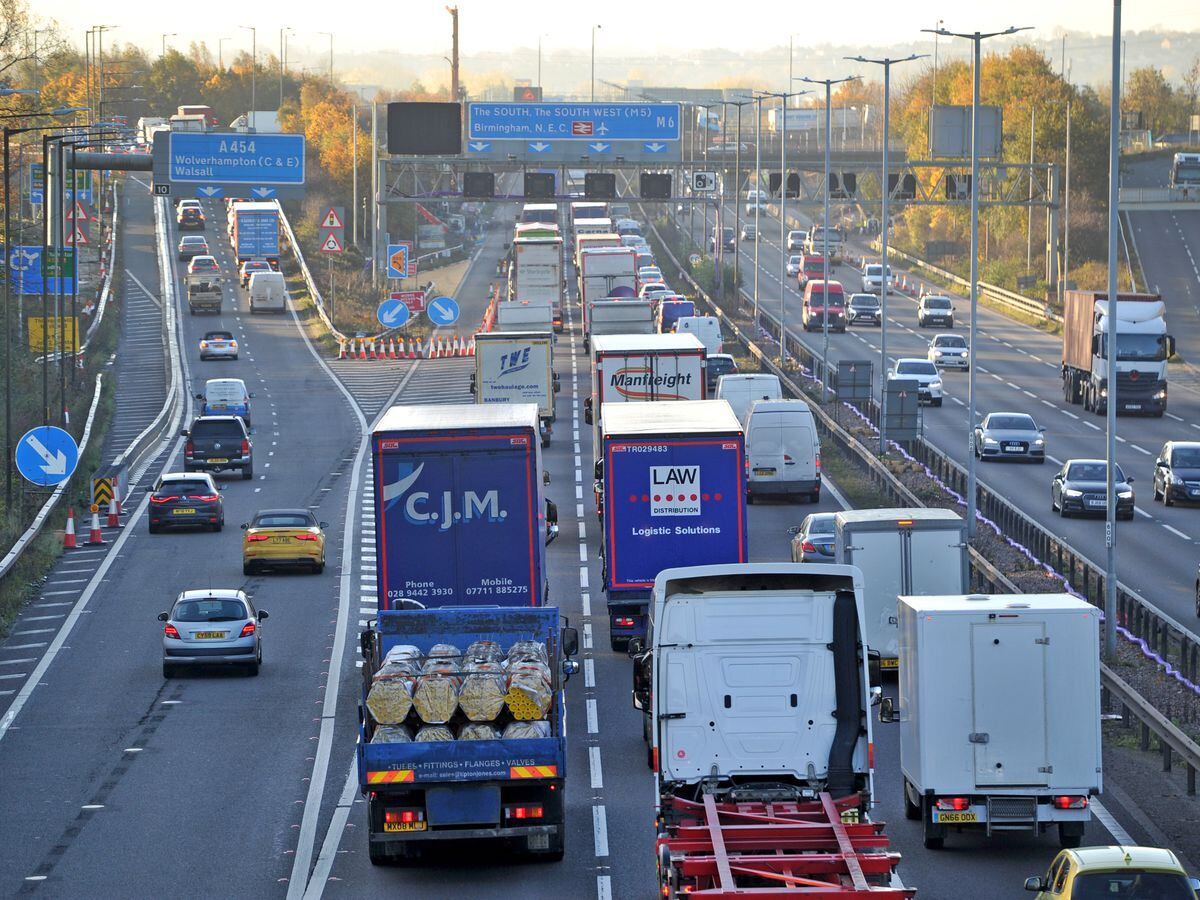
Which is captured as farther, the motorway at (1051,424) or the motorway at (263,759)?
the motorway at (1051,424)

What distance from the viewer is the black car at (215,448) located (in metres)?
52.0

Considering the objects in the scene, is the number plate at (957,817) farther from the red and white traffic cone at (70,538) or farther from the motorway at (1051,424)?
the red and white traffic cone at (70,538)

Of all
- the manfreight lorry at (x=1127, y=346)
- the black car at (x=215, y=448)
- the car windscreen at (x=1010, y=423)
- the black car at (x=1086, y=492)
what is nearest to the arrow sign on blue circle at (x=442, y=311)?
the manfreight lorry at (x=1127, y=346)

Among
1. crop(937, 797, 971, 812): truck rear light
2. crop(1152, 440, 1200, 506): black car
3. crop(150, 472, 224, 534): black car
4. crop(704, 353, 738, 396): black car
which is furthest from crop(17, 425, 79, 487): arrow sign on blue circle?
crop(704, 353, 738, 396): black car

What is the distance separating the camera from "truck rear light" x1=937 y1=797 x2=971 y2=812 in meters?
18.5

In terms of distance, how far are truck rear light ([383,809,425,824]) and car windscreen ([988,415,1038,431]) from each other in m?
37.2

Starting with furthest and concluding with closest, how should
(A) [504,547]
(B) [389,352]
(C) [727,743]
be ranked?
(B) [389,352]
(A) [504,547]
(C) [727,743]

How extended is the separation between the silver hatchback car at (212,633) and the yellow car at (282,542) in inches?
340

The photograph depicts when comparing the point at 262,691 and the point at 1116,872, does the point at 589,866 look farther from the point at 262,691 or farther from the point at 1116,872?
the point at 262,691

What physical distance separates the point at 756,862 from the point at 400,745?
449 centimetres

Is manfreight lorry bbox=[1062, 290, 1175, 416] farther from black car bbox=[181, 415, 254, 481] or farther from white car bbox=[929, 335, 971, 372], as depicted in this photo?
black car bbox=[181, 415, 254, 481]

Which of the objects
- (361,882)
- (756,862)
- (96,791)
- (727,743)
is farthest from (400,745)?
(96,791)

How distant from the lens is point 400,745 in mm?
17891

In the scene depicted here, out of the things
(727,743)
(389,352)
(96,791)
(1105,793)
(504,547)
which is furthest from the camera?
(389,352)
